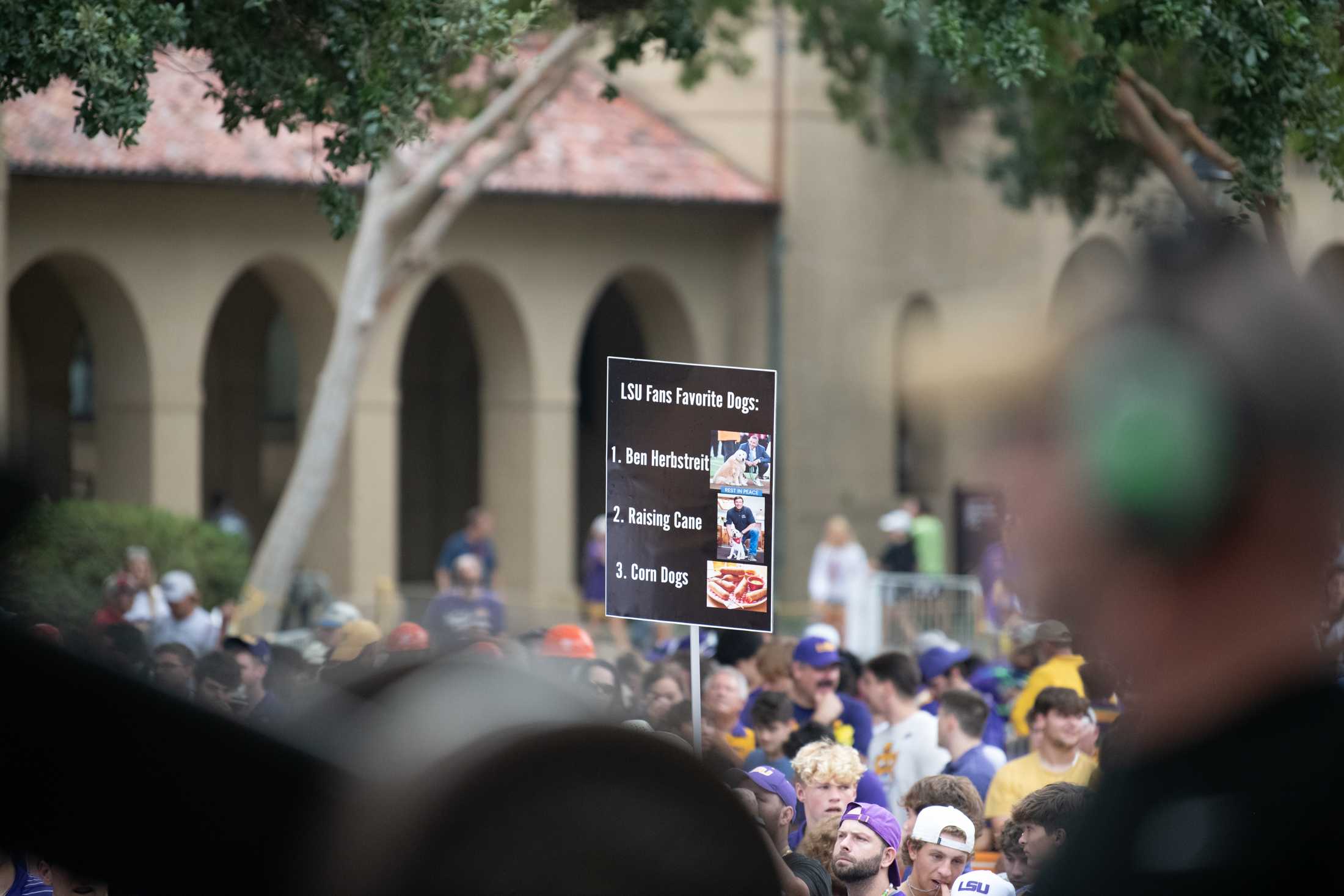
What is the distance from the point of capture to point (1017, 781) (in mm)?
6586

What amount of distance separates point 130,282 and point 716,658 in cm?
1189

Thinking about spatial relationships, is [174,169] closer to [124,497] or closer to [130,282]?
[130,282]

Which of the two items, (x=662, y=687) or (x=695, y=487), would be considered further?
(x=662, y=687)

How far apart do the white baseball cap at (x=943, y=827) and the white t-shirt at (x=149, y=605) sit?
825cm

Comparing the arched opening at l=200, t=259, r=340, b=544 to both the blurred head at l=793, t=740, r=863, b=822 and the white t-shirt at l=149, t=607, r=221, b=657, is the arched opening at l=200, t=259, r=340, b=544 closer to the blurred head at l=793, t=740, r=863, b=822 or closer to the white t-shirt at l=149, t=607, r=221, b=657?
the white t-shirt at l=149, t=607, r=221, b=657

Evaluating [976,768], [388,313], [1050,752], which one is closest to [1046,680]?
[976,768]

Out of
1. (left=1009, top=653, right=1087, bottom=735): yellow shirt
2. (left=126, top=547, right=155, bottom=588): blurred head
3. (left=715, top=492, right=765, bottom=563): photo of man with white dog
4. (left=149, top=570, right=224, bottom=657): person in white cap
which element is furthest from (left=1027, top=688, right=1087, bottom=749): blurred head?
(left=126, top=547, right=155, bottom=588): blurred head

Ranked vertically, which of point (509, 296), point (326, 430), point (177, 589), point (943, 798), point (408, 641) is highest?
point (509, 296)

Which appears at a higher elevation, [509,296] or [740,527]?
[509,296]

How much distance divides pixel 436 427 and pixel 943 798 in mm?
22790

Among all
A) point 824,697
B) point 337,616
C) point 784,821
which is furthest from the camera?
point 337,616

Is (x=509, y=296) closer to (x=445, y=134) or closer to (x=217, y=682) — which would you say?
(x=445, y=134)

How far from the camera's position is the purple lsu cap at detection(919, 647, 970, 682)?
9289 mm

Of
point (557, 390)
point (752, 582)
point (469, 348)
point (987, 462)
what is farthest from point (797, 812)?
point (469, 348)
